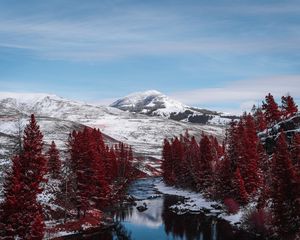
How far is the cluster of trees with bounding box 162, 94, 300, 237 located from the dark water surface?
21.9ft

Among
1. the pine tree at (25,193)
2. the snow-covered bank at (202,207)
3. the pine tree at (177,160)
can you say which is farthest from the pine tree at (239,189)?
the pine tree at (177,160)

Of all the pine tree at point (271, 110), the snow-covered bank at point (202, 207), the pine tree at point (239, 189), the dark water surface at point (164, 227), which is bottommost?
the dark water surface at point (164, 227)

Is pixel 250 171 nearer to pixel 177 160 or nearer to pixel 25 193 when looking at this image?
pixel 177 160

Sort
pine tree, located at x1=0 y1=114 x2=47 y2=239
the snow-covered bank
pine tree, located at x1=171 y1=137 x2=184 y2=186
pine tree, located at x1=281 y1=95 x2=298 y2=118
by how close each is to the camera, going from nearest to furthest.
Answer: pine tree, located at x1=0 y1=114 x2=47 y2=239 < the snow-covered bank < pine tree, located at x1=281 y1=95 x2=298 y2=118 < pine tree, located at x1=171 y1=137 x2=184 y2=186

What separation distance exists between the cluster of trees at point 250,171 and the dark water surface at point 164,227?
6687 millimetres

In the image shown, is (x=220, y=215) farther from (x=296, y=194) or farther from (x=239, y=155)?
(x=296, y=194)

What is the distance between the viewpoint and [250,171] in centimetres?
7781

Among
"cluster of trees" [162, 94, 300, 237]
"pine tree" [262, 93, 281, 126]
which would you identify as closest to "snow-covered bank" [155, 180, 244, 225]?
"cluster of trees" [162, 94, 300, 237]

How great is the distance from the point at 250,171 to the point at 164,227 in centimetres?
2100

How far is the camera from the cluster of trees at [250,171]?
49281mm

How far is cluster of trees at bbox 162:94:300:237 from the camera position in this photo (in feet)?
162

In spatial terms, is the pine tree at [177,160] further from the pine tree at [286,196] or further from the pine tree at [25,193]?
the pine tree at [25,193]

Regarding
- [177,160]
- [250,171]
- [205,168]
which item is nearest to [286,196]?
[250,171]

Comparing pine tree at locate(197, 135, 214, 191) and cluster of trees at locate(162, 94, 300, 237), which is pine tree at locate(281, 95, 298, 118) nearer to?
cluster of trees at locate(162, 94, 300, 237)
